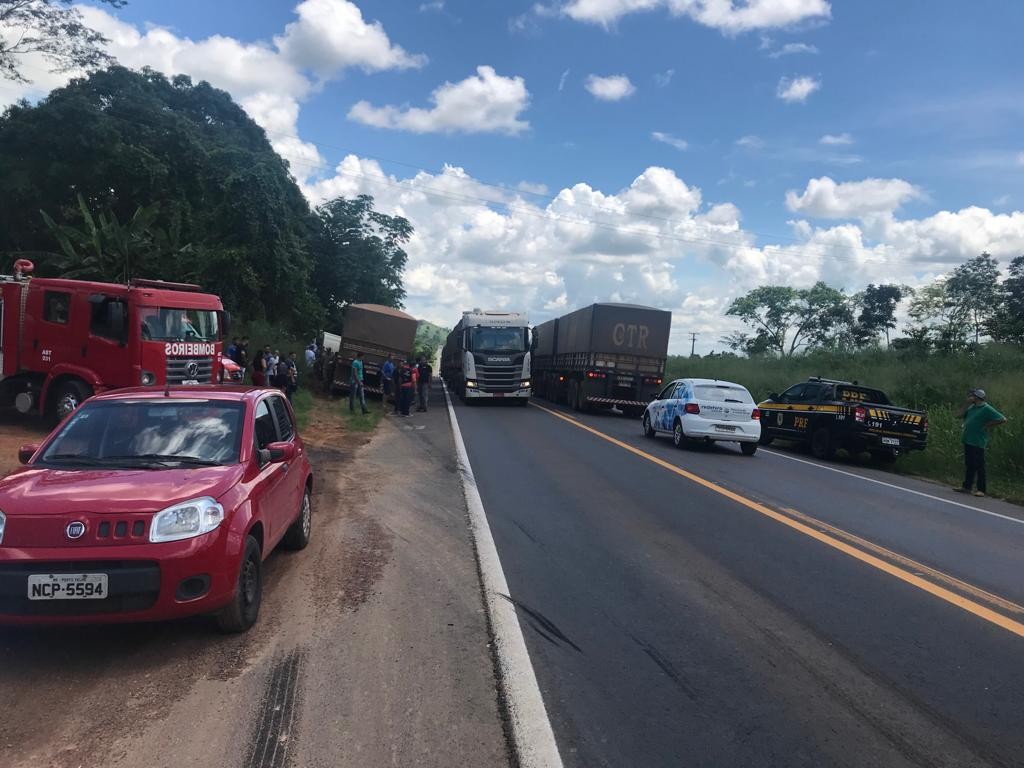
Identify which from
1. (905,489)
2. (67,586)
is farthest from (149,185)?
(67,586)

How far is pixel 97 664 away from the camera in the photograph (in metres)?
4.30

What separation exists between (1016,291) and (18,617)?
119 feet

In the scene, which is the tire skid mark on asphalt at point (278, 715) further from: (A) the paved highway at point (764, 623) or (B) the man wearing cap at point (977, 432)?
(B) the man wearing cap at point (977, 432)

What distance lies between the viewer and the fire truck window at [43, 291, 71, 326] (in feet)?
44.0

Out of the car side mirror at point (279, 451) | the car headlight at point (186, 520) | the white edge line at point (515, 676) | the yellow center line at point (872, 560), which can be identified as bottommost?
the white edge line at point (515, 676)

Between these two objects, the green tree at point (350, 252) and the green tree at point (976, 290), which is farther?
the green tree at point (350, 252)

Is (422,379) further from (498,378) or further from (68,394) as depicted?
(68,394)

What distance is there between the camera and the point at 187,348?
14.4m

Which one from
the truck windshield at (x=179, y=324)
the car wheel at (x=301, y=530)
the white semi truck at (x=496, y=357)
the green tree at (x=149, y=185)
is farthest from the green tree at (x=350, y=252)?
the car wheel at (x=301, y=530)

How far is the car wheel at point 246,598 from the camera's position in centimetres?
463

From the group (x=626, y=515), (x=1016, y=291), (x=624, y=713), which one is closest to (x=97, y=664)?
(x=624, y=713)

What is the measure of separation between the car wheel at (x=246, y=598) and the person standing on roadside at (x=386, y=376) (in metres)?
18.7

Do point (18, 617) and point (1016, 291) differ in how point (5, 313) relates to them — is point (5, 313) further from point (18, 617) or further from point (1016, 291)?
point (1016, 291)

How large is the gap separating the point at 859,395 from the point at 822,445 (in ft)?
4.58
